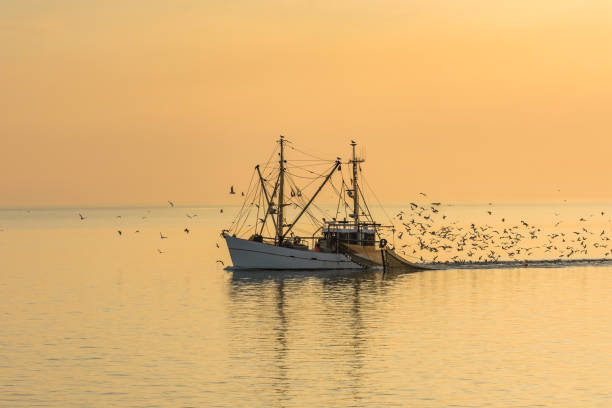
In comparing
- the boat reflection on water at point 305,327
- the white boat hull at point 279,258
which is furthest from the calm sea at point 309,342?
the white boat hull at point 279,258

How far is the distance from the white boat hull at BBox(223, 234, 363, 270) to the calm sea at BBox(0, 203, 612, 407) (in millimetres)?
10529

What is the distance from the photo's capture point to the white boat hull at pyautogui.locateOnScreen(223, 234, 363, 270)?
12731cm

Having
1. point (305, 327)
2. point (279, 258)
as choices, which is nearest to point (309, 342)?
point (305, 327)

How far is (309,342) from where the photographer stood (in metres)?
63.3

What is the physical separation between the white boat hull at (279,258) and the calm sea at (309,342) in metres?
10.5

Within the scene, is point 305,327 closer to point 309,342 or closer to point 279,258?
point 309,342

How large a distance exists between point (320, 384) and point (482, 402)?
853 cm

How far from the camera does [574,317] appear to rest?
76.6m

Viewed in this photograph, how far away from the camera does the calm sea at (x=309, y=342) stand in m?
47.4

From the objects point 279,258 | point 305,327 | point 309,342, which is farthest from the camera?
point 279,258

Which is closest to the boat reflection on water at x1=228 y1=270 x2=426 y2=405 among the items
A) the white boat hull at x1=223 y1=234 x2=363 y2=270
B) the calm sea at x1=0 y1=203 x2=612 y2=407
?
the calm sea at x1=0 y1=203 x2=612 y2=407

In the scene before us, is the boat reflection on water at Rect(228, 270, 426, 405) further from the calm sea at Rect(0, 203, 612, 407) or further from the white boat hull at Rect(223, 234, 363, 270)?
the white boat hull at Rect(223, 234, 363, 270)

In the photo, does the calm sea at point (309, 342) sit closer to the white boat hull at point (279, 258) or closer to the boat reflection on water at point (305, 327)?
the boat reflection on water at point (305, 327)

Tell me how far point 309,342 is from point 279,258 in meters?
64.1
